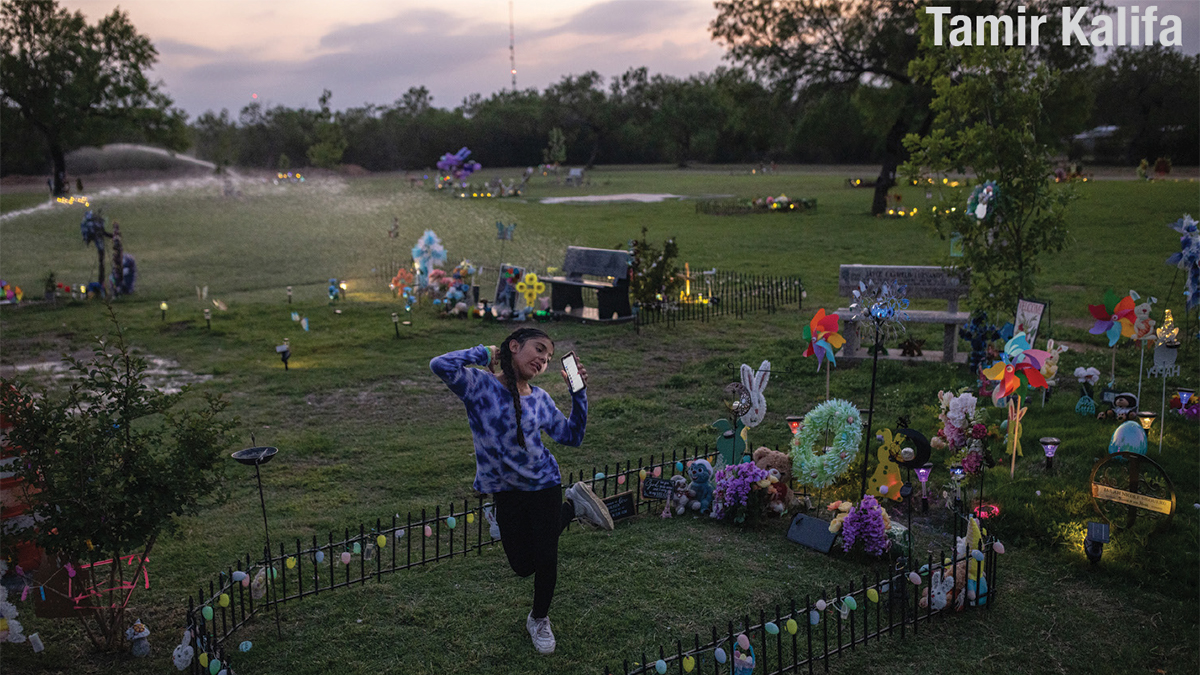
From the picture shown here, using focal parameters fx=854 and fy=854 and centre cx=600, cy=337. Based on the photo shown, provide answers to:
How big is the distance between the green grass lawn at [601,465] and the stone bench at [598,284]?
84 cm

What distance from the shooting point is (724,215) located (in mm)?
36719

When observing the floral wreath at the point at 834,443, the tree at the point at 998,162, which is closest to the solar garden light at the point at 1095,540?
the floral wreath at the point at 834,443

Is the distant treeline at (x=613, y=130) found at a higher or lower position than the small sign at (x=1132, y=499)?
higher

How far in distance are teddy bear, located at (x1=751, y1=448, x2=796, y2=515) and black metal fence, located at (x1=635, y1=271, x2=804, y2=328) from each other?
851 cm

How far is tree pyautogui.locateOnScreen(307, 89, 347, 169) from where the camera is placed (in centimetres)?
6331

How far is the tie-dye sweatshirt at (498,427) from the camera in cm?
536

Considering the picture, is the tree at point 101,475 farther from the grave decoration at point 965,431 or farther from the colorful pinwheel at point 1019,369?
the colorful pinwheel at point 1019,369

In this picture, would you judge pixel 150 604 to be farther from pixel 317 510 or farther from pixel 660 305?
pixel 660 305

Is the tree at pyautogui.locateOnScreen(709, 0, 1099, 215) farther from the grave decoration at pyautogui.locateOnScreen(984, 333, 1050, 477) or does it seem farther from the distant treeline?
the grave decoration at pyautogui.locateOnScreen(984, 333, 1050, 477)

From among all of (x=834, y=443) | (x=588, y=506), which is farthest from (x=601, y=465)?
(x=834, y=443)

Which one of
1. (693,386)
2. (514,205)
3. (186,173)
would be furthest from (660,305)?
(186,173)

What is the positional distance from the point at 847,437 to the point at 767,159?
71039 mm

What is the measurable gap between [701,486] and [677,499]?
0.26 metres

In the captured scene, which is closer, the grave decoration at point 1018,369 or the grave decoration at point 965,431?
the grave decoration at point 965,431
